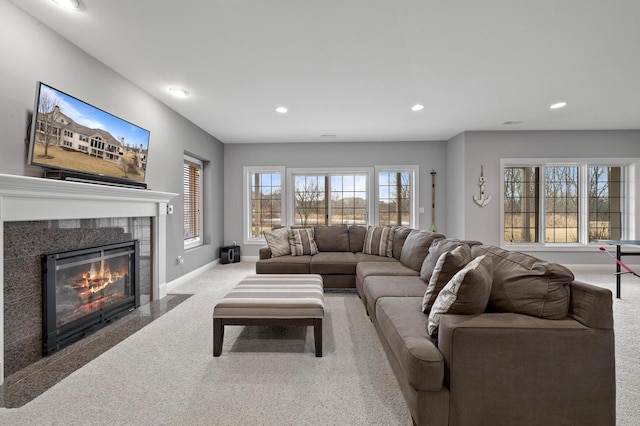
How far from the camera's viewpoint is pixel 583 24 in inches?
87.3

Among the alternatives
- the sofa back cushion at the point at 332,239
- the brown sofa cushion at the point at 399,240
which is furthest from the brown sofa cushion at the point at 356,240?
the brown sofa cushion at the point at 399,240

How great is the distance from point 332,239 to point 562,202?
4.51m

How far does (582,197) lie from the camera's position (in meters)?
5.30

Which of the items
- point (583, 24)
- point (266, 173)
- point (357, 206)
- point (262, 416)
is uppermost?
point (583, 24)

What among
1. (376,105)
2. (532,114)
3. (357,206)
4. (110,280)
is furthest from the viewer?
(357,206)

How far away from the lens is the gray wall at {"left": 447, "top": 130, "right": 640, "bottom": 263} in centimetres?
521

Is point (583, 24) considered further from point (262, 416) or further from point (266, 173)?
point (266, 173)

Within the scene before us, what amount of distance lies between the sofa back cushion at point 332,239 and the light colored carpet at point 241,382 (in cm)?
177

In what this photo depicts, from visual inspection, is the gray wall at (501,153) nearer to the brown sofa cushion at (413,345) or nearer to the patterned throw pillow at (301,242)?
the patterned throw pillow at (301,242)

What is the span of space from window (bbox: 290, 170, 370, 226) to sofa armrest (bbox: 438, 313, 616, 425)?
480cm

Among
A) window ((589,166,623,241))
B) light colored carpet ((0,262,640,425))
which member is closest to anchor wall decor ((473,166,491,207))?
window ((589,166,623,241))

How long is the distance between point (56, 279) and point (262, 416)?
6.82ft

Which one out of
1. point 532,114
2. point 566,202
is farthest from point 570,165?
point 532,114

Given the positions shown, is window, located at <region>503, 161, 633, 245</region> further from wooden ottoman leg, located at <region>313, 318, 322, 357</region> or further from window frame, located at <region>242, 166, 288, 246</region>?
wooden ottoman leg, located at <region>313, 318, 322, 357</region>
